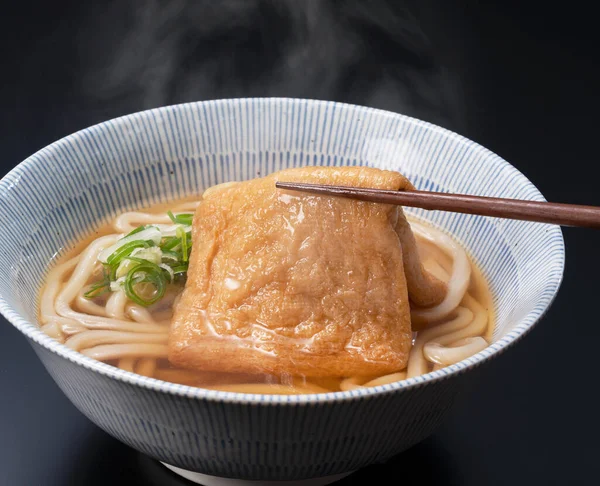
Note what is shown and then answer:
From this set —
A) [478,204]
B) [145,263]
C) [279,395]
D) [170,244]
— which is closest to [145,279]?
[145,263]

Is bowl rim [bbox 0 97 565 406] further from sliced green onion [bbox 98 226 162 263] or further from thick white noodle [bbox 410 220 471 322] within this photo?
sliced green onion [bbox 98 226 162 263]

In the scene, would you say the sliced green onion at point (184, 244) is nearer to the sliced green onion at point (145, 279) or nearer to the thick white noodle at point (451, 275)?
the sliced green onion at point (145, 279)

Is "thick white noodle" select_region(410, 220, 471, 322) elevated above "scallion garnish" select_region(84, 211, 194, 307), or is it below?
below

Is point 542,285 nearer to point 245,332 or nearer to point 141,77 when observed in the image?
point 245,332

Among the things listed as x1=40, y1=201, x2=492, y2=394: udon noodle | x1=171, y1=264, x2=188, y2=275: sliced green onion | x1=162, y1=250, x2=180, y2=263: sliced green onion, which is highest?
x1=162, y1=250, x2=180, y2=263: sliced green onion

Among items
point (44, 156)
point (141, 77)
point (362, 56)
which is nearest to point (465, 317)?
point (44, 156)

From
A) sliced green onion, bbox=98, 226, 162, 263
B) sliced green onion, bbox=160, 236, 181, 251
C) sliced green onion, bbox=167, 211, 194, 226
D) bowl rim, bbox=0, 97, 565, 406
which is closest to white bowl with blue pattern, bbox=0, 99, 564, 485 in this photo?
bowl rim, bbox=0, 97, 565, 406

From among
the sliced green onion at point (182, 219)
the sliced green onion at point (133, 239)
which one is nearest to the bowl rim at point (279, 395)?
the sliced green onion at point (133, 239)
